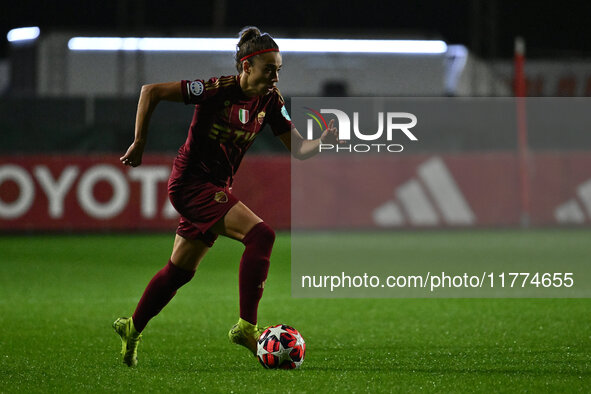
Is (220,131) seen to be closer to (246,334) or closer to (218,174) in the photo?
(218,174)

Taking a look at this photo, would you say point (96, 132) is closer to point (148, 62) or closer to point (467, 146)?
point (148, 62)

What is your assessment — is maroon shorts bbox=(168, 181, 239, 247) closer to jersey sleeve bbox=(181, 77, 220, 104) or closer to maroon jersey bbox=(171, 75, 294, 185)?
maroon jersey bbox=(171, 75, 294, 185)

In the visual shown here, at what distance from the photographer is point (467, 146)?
60.8 ft

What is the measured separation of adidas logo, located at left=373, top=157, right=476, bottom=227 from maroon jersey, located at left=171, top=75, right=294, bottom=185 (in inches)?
478

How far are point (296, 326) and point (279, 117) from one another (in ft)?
6.72

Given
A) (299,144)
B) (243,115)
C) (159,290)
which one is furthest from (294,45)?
(159,290)

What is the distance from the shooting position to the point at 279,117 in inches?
227

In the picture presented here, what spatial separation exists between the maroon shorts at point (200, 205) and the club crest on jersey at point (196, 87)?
0.51 m

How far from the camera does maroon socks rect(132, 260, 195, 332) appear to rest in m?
5.51

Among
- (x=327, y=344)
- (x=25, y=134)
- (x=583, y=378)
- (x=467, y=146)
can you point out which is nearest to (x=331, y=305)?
(x=327, y=344)

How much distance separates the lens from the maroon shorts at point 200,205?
17.5 feet

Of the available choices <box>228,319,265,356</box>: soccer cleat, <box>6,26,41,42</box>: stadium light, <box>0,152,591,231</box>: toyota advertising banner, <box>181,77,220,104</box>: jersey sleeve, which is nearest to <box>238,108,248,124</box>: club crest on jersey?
<box>181,77,220,104</box>: jersey sleeve

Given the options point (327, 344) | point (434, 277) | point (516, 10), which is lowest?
point (434, 277)

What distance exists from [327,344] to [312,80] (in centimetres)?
1577
